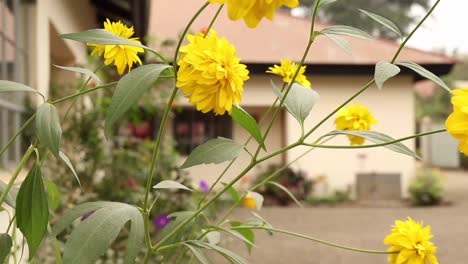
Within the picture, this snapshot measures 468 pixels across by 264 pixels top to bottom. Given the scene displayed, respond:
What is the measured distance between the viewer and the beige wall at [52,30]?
14.3ft

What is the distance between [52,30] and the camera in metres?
5.43

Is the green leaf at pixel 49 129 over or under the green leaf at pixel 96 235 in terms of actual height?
over

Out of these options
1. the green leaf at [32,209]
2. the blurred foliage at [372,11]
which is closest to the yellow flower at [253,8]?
the green leaf at [32,209]

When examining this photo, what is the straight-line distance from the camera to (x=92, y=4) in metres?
7.34

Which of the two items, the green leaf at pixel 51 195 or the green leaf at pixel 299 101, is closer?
the green leaf at pixel 299 101

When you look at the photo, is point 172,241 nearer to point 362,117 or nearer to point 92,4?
point 362,117

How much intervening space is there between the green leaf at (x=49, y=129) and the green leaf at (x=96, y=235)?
0.11m

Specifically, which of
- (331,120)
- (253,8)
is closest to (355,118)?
(253,8)

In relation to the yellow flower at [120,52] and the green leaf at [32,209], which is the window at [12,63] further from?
the green leaf at [32,209]

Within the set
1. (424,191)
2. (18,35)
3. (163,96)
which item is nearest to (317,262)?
(163,96)

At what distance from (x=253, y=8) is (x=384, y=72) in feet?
1.21

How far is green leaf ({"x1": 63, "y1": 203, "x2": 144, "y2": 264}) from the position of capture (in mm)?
857

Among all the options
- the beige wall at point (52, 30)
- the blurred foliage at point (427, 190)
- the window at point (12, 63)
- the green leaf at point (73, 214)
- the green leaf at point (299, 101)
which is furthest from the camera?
the blurred foliage at point (427, 190)

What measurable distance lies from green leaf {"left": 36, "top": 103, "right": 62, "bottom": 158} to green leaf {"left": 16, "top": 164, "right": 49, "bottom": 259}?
0.07m
